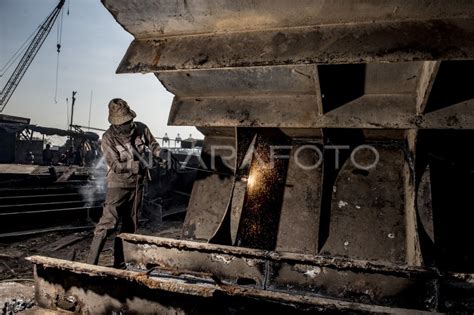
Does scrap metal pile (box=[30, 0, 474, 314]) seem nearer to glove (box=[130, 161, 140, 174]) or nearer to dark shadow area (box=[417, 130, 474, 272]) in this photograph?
dark shadow area (box=[417, 130, 474, 272])

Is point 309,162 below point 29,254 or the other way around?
the other way around

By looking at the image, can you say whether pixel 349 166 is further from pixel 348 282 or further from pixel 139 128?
pixel 139 128

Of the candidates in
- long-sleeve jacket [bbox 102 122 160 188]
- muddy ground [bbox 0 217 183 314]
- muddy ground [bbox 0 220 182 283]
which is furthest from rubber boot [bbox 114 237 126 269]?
muddy ground [bbox 0 220 182 283]

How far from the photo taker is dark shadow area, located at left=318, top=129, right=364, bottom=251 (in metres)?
2.89

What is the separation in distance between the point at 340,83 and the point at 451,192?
4.88 feet

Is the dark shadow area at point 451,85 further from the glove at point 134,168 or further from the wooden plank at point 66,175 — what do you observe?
the wooden plank at point 66,175

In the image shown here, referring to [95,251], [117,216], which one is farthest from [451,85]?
[95,251]

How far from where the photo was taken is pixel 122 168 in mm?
3045

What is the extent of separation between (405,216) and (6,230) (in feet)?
19.9

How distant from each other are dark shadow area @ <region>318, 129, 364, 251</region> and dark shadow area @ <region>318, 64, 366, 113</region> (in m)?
0.37

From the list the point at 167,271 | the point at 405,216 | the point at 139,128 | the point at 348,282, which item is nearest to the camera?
the point at 167,271

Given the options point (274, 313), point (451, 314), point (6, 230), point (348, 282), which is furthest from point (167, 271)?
point (6, 230)

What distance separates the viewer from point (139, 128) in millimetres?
3320

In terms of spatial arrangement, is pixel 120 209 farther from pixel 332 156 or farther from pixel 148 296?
pixel 332 156
